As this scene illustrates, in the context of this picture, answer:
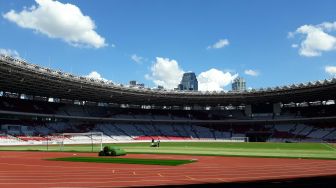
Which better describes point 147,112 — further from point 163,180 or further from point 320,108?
point 163,180

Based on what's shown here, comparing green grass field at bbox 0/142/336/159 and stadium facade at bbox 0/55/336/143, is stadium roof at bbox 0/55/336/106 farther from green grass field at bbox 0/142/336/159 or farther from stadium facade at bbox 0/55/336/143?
green grass field at bbox 0/142/336/159

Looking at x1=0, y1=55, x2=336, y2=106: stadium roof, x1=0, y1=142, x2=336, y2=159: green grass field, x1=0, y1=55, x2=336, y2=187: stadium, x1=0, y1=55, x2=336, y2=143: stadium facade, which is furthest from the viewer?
x1=0, y1=55, x2=336, y2=143: stadium facade

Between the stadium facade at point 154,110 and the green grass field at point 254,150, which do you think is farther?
the stadium facade at point 154,110

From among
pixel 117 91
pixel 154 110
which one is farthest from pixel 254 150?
pixel 154 110

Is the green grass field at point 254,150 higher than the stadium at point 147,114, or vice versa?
the stadium at point 147,114

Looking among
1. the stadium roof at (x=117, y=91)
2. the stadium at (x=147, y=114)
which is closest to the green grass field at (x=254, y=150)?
the stadium at (x=147, y=114)

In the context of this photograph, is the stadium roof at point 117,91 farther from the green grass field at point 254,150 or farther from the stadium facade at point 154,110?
the green grass field at point 254,150

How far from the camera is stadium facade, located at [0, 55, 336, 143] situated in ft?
249

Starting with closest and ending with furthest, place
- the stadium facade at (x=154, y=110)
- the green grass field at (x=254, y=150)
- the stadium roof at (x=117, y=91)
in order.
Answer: the green grass field at (x=254, y=150) → the stadium roof at (x=117, y=91) → the stadium facade at (x=154, y=110)

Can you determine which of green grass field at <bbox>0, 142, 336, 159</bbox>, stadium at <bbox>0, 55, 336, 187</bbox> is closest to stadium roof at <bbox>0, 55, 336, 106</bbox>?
stadium at <bbox>0, 55, 336, 187</bbox>

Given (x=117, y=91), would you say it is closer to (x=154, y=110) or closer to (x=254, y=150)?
(x=154, y=110)

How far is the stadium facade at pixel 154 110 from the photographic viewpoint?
7594cm

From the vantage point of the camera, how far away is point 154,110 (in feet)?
355

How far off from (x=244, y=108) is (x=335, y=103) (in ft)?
79.7
